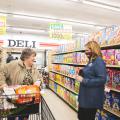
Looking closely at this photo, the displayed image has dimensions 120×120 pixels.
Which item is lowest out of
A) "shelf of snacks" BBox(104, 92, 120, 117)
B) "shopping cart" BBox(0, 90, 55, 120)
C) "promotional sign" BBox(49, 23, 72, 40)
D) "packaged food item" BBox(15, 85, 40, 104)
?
"shelf of snacks" BBox(104, 92, 120, 117)

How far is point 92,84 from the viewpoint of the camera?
2.96 m

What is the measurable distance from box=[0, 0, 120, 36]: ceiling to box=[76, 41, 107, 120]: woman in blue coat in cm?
490

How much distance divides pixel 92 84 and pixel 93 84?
16 mm

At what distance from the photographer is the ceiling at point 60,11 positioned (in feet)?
25.9

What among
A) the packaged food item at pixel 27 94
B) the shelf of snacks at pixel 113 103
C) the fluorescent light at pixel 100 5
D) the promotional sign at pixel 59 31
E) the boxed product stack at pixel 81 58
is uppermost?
the fluorescent light at pixel 100 5

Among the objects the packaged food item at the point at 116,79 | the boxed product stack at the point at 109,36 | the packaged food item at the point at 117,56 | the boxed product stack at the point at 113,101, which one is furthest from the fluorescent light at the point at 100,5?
the boxed product stack at the point at 113,101

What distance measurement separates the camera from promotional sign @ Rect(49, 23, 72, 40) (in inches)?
396

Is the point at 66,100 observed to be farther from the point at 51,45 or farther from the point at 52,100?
the point at 51,45

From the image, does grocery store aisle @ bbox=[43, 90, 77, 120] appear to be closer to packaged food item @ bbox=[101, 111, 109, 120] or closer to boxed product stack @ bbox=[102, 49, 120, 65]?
packaged food item @ bbox=[101, 111, 109, 120]

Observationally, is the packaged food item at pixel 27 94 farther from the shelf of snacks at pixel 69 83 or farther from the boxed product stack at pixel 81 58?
the shelf of snacks at pixel 69 83

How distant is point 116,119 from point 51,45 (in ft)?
40.9

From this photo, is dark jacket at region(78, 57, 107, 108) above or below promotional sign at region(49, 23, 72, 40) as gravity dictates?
below

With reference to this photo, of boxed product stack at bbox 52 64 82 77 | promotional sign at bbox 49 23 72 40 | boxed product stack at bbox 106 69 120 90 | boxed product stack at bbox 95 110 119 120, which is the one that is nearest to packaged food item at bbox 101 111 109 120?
boxed product stack at bbox 95 110 119 120

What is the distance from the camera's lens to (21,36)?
15.0 meters
